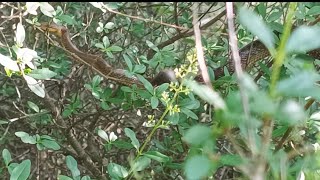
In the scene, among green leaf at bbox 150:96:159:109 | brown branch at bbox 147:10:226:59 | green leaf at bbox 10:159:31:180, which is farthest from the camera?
brown branch at bbox 147:10:226:59

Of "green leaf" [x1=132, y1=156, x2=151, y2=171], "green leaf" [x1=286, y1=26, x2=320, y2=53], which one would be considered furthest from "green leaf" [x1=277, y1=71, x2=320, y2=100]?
"green leaf" [x1=132, y1=156, x2=151, y2=171]

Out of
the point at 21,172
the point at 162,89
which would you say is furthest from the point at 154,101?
the point at 21,172

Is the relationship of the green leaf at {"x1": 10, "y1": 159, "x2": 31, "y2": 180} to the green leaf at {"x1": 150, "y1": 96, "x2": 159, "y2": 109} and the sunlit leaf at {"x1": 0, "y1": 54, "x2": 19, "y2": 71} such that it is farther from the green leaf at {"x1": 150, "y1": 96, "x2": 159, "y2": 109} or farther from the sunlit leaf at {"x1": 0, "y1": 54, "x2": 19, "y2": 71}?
the green leaf at {"x1": 150, "y1": 96, "x2": 159, "y2": 109}

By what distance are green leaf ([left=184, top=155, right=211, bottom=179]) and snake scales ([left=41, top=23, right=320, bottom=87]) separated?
978mm

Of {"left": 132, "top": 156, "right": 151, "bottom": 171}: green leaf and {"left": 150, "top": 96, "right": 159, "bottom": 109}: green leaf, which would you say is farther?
{"left": 150, "top": 96, "right": 159, "bottom": 109}: green leaf

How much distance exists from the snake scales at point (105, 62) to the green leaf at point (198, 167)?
0.98m

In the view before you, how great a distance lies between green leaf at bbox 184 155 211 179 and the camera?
362 millimetres

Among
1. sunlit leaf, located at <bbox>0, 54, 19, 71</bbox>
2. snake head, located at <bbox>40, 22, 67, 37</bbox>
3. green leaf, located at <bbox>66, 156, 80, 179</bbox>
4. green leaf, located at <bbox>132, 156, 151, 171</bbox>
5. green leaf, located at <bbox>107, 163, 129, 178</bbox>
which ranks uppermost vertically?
sunlit leaf, located at <bbox>0, 54, 19, 71</bbox>

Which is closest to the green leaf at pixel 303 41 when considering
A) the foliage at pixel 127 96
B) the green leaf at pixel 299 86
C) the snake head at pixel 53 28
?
the green leaf at pixel 299 86

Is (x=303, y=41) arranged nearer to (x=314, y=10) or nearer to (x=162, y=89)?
(x=162, y=89)

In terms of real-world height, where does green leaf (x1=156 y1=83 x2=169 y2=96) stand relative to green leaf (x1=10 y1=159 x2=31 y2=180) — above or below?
above

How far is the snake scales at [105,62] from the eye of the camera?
1.41 metres

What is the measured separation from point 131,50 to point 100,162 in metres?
0.36

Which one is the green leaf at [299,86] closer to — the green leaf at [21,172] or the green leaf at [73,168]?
the green leaf at [21,172]
